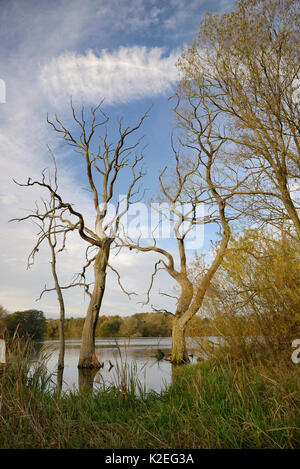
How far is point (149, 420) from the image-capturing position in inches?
164

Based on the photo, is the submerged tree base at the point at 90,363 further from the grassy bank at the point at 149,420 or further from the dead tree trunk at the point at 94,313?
the grassy bank at the point at 149,420

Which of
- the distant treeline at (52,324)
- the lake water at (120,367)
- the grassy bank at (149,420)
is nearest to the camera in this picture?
the grassy bank at (149,420)

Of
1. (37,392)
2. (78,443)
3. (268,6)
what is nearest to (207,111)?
(268,6)

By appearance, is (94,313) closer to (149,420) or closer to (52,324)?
(52,324)

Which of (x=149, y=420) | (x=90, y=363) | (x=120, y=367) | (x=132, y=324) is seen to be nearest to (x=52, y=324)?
(x=90, y=363)

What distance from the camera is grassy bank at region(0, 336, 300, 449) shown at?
11.1 ft

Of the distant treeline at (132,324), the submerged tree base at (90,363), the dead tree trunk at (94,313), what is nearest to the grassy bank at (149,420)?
the distant treeline at (132,324)

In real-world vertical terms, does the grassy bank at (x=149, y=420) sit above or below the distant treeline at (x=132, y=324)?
below

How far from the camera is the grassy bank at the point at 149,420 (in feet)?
11.1

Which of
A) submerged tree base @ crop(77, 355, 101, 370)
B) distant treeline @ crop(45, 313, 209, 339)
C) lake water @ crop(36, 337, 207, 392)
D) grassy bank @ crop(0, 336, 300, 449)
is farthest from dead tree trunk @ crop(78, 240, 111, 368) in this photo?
grassy bank @ crop(0, 336, 300, 449)

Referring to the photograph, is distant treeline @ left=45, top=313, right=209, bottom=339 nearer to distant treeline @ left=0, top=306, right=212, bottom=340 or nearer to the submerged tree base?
distant treeline @ left=0, top=306, right=212, bottom=340

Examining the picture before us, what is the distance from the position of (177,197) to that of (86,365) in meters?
8.57

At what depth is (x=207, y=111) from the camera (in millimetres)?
12508

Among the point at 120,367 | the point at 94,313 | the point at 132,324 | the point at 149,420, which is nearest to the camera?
the point at 149,420
